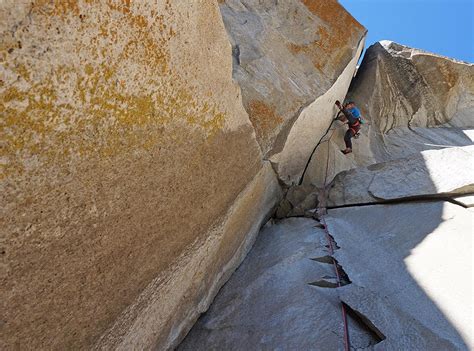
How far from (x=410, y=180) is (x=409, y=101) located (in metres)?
4.61

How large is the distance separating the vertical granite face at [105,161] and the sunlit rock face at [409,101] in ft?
15.3

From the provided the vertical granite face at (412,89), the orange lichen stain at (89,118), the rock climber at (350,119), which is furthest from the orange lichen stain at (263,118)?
the vertical granite face at (412,89)

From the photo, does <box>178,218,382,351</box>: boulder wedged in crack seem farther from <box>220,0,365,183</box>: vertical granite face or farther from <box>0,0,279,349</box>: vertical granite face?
<box>220,0,365,183</box>: vertical granite face

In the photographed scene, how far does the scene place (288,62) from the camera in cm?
420

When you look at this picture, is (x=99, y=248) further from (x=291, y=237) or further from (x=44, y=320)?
(x=291, y=237)

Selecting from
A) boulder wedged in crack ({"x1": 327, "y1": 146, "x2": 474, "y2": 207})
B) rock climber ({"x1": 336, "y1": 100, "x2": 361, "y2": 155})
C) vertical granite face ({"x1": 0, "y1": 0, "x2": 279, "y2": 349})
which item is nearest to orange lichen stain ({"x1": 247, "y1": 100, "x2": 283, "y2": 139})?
vertical granite face ({"x1": 0, "y1": 0, "x2": 279, "y2": 349})

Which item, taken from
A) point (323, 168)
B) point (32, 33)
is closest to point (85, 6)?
point (32, 33)

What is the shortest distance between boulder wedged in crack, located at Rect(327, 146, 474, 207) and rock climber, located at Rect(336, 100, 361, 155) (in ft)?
3.63

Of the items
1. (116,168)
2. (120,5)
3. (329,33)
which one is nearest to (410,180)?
(329,33)

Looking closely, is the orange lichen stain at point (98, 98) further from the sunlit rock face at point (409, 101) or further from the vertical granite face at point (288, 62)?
the sunlit rock face at point (409, 101)

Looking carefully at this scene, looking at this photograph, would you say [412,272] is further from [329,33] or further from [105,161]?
[329,33]

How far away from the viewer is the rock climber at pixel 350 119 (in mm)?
5828

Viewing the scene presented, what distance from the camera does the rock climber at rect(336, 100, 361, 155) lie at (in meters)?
5.83

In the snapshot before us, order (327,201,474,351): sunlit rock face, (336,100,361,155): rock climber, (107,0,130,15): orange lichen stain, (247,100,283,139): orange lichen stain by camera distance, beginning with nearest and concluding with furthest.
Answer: (107,0,130,15): orange lichen stain
(327,201,474,351): sunlit rock face
(247,100,283,139): orange lichen stain
(336,100,361,155): rock climber
